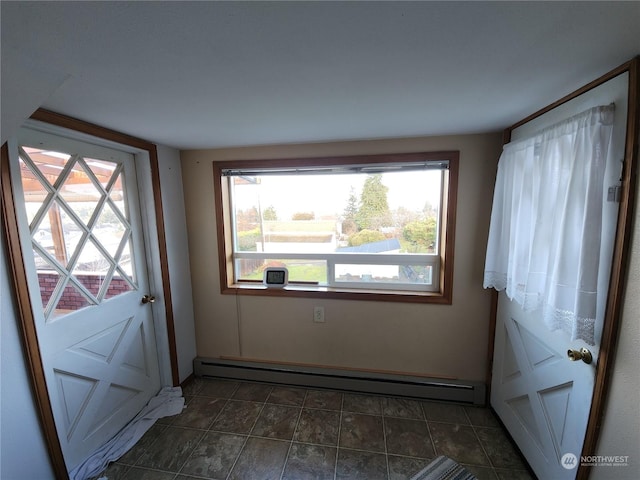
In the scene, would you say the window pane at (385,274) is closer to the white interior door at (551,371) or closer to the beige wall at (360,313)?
the beige wall at (360,313)

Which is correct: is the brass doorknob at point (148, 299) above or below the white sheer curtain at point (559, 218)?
below

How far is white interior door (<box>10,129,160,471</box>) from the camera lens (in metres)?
1.22

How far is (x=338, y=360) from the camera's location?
2064mm

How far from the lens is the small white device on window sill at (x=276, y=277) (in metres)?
2.10

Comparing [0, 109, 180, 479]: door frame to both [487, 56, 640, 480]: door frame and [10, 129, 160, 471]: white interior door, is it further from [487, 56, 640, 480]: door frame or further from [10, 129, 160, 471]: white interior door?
[487, 56, 640, 480]: door frame

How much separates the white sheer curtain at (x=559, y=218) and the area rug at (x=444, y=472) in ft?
2.85

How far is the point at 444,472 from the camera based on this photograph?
126 cm

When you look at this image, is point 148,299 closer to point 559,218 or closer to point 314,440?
point 314,440

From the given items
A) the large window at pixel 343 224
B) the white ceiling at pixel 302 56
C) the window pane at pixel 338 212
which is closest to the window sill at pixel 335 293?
the large window at pixel 343 224

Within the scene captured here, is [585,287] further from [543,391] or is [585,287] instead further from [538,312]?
[543,391]

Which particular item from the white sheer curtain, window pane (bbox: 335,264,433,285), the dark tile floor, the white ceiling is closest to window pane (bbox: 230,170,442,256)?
window pane (bbox: 335,264,433,285)

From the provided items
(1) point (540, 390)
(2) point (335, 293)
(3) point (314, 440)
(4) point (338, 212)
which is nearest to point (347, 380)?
(3) point (314, 440)

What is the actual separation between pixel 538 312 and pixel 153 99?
2.19 metres

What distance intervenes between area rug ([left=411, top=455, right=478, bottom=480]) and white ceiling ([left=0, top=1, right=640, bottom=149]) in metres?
1.84
